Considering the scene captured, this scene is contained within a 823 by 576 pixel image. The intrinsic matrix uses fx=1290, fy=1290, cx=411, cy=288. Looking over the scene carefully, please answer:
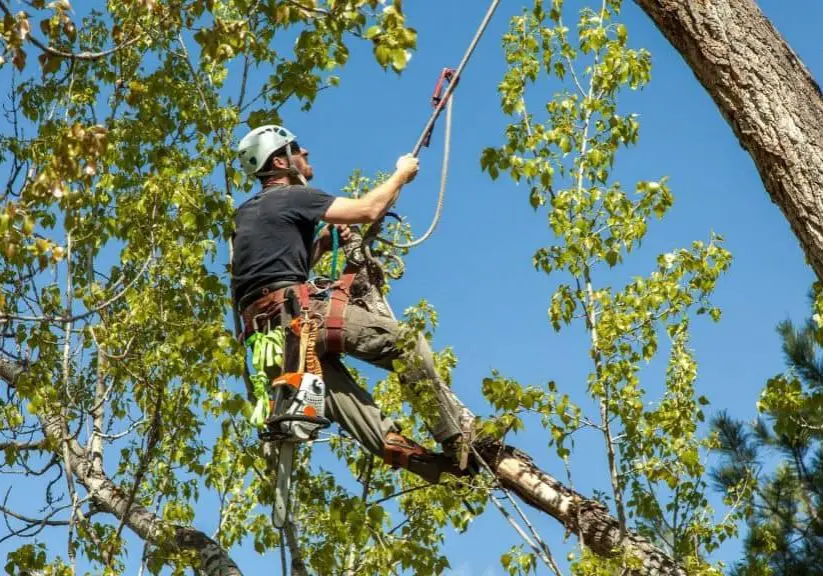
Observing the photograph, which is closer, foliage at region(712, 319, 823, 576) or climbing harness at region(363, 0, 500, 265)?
climbing harness at region(363, 0, 500, 265)

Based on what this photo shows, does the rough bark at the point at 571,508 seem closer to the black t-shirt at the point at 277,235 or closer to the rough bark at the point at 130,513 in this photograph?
the black t-shirt at the point at 277,235

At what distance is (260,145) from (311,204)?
0.67 metres

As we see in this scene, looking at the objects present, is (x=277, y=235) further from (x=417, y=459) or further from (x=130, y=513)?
(x=130, y=513)

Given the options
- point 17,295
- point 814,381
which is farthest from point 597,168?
point 814,381


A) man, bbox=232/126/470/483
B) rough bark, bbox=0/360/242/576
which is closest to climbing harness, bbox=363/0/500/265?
Answer: man, bbox=232/126/470/483

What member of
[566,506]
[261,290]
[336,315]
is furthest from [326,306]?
[566,506]

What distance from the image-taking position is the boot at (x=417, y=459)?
7.09 meters

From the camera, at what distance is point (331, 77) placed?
8.91 metres

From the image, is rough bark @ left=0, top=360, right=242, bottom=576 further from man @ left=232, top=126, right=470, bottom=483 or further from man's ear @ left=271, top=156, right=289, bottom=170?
man's ear @ left=271, top=156, right=289, bottom=170

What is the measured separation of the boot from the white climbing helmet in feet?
5.70

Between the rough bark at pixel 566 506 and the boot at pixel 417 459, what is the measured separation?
20 cm

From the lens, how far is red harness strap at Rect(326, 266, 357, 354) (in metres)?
6.95

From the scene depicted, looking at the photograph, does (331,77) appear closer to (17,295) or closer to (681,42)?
(17,295)

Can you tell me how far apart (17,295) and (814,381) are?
7661 millimetres
